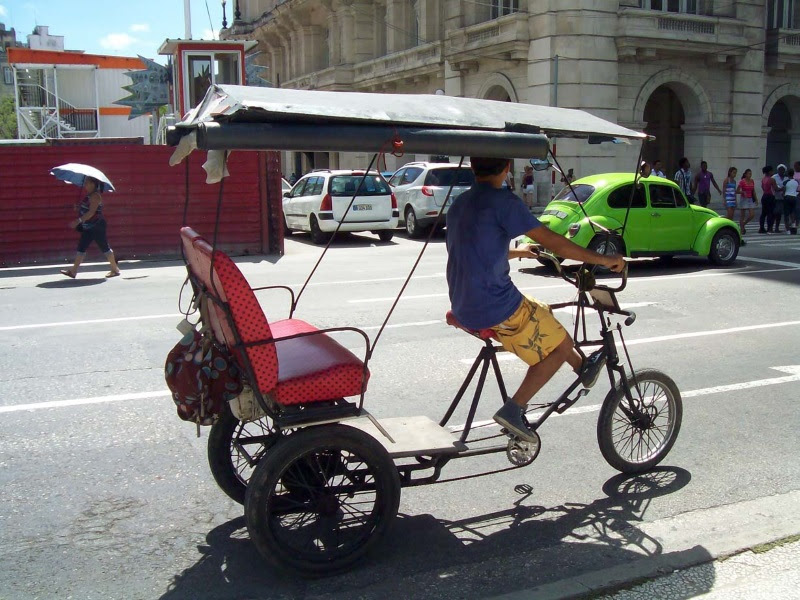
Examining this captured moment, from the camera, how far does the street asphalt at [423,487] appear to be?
379cm

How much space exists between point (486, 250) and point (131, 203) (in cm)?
1374

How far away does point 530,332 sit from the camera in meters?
4.18

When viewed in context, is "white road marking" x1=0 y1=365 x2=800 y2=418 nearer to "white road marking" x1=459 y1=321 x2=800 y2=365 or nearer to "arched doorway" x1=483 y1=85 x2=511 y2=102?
"white road marking" x1=459 y1=321 x2=800 y2=365

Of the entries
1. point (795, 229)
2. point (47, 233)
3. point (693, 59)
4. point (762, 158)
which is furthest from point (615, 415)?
point (762, 158)

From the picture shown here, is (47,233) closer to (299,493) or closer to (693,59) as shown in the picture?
(299,493)

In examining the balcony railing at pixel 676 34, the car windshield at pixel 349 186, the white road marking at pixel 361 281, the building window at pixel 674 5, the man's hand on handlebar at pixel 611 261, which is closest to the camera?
the man's hand on handlebar at pixel 611 261

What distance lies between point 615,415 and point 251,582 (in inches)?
94.3

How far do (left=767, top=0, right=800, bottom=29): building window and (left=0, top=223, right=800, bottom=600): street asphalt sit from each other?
2598 centimetres

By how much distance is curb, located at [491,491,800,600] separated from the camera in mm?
3645

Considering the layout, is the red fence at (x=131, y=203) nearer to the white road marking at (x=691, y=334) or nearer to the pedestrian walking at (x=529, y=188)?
the white road marking at (x=691, y=334)

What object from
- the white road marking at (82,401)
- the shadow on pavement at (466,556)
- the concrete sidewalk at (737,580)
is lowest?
the concrete sidewalk at (737,580)

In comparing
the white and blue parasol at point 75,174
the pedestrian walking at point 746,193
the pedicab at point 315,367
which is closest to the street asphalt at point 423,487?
the pedicab at point 315,367

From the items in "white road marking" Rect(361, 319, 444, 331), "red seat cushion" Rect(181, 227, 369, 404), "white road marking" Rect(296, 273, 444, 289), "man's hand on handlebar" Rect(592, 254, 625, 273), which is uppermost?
"man's hand on handlebar" Rect(592, 254, 625, 273)

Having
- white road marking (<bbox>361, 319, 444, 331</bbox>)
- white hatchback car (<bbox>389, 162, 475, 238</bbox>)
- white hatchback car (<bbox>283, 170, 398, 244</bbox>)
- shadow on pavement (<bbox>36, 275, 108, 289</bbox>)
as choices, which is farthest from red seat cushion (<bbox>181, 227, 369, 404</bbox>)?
white hatchback car (<bbox>389, 162, 475, 238</bbox>)
